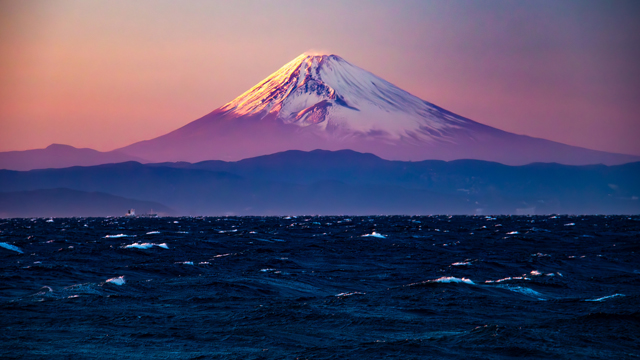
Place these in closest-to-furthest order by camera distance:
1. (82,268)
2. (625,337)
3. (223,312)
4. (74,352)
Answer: (74,352) → (625,337) → (223,312) → (82,268)

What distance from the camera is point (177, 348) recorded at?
59.0 ft

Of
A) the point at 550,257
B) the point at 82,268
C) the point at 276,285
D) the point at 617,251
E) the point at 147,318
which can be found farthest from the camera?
the point at 617,251

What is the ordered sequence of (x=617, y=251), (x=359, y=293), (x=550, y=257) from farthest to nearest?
(x=617, y=251) < (x=550, y=257) < (x=359, y=293)

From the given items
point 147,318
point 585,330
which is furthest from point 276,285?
point 585,330

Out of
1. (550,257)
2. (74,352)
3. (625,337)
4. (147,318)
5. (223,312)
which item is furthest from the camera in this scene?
(550,257)

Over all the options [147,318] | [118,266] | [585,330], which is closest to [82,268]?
[118,266]

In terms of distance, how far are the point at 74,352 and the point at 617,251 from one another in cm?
4530

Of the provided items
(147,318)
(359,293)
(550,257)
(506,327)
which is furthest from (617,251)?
(147,318)

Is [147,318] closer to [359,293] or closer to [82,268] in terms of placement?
[359,293]

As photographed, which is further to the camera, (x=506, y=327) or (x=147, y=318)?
(x=147, y=318)

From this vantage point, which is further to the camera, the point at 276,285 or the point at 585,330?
the point at 276,285

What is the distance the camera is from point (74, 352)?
17.5 m

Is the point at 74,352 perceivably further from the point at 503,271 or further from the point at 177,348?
the point at 503,271

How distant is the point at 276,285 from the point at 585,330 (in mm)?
14404
